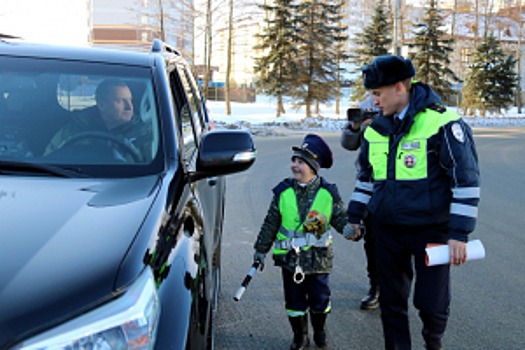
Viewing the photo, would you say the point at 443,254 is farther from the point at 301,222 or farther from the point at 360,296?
the point at 360,296

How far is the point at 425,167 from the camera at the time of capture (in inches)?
132

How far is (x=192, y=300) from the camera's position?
2.23 m

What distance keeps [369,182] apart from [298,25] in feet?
136

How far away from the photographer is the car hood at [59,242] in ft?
5.33

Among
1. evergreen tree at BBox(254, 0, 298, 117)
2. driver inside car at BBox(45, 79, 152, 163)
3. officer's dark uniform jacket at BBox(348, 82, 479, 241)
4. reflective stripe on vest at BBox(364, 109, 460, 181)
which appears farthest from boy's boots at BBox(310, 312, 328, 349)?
evergreen tree at BBox(254, 0, 298, 117)

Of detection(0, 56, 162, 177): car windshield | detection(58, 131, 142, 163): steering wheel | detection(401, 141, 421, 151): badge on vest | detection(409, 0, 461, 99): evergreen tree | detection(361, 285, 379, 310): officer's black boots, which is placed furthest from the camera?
detection(409, 0, 461, 99): evergreen tree

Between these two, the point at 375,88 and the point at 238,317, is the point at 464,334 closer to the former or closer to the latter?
the point at 238,317

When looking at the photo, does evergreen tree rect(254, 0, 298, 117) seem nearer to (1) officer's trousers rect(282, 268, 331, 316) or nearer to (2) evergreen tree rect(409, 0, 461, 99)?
(2) evergreen tree rect(409, 0, 461, 99)

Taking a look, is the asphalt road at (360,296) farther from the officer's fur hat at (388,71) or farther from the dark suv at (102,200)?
the officer's fur hat at (388,71)

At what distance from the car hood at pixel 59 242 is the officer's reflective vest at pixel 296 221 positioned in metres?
1.62

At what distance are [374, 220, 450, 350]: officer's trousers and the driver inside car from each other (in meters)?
1.48

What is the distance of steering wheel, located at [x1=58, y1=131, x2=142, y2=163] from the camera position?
290 centimetres

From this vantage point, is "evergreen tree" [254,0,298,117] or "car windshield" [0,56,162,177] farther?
"evergreen tree" [254,0,298,117]

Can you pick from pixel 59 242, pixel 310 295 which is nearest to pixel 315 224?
pixel 310 295
